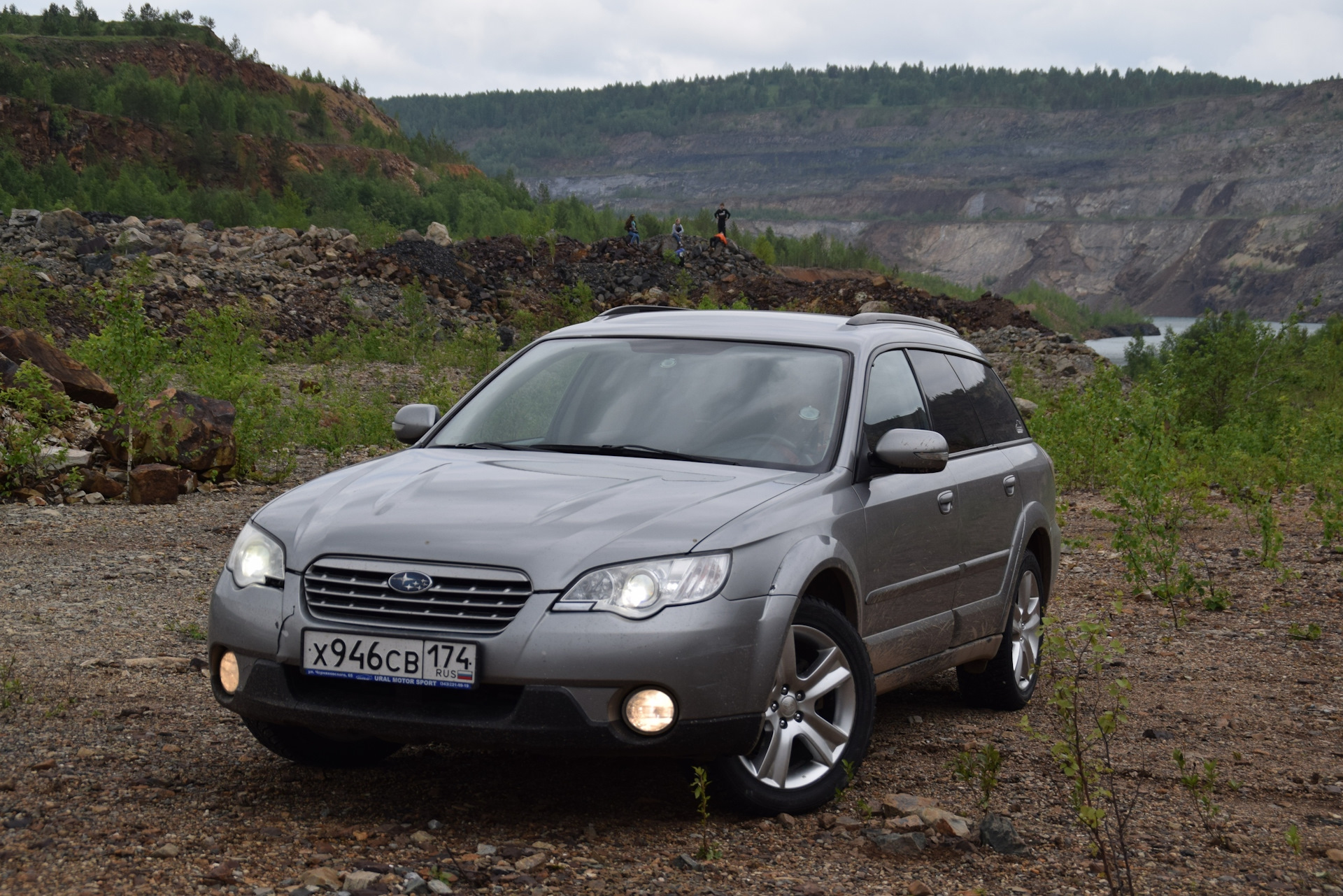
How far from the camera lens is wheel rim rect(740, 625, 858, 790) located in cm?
434

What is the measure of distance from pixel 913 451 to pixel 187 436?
362 inches

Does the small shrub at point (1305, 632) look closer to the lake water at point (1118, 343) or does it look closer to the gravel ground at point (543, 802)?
the gravel ground at point (543, 802)

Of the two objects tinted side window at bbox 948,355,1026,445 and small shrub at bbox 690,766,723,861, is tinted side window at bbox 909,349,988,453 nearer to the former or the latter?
tinted side window at bbox 948,355,1026,445

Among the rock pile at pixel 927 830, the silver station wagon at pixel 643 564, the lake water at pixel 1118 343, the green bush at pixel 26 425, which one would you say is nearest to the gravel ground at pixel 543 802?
the rock pile at pixel 927 830

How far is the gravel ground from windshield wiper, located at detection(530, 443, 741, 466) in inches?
43.7

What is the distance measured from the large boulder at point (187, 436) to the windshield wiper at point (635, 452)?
787 centimetres

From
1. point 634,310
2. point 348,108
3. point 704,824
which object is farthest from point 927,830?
point 348,108

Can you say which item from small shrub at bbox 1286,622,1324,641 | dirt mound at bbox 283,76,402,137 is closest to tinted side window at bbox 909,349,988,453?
small shrub at bbox 1286,622,1324,641

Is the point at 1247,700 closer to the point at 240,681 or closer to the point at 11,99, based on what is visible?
the point at 240,681

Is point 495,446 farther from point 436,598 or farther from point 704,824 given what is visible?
point 704,824

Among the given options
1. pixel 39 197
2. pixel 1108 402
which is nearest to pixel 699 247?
pixel 39 197

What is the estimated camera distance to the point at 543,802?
14.8 ft

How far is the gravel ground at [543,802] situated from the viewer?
3830 millimetres

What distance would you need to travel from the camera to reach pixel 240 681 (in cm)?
429
